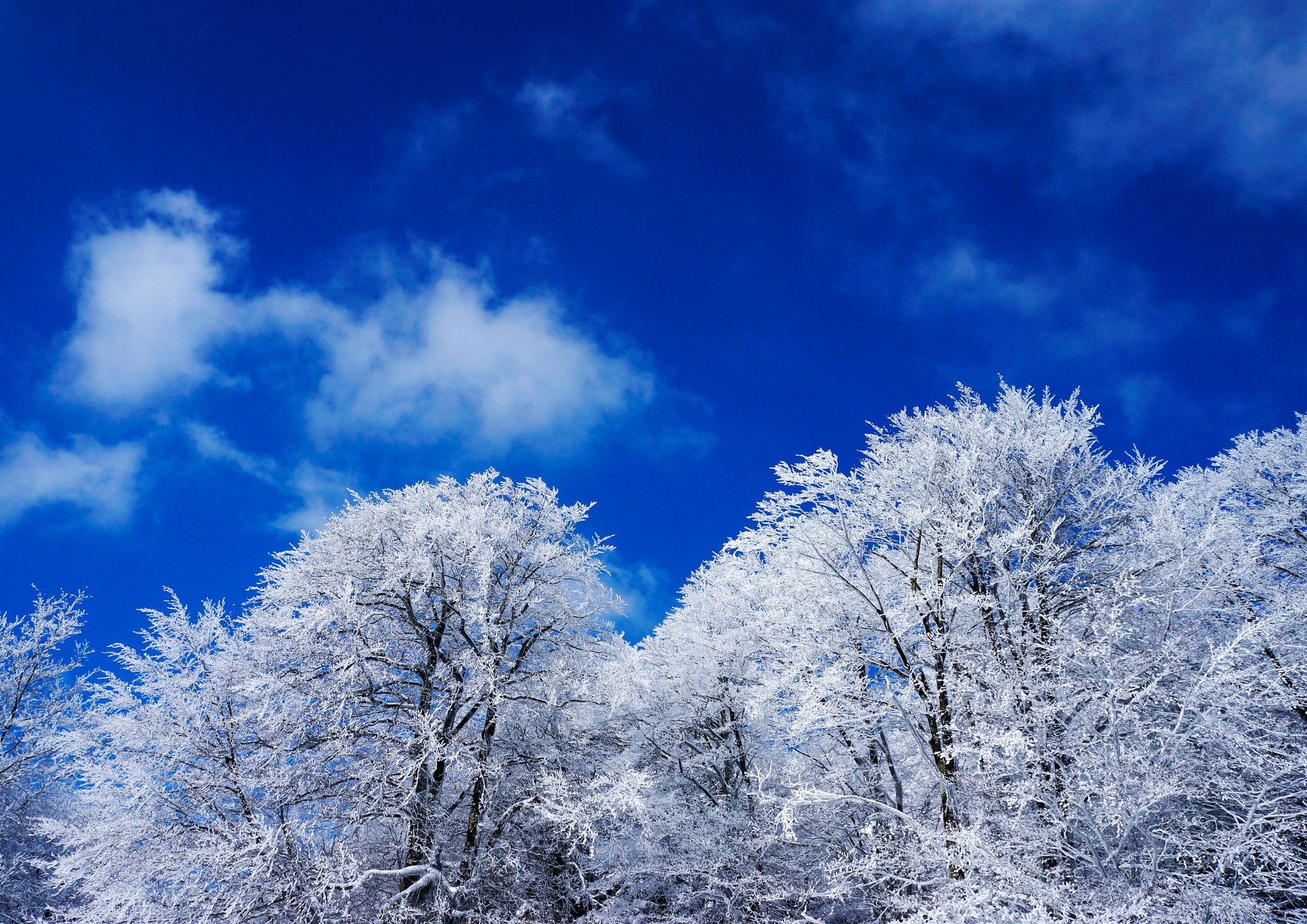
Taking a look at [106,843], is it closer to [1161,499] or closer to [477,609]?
[477,609]

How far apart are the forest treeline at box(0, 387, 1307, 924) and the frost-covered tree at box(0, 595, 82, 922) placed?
141 mm

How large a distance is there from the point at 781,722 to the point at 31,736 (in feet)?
61.4

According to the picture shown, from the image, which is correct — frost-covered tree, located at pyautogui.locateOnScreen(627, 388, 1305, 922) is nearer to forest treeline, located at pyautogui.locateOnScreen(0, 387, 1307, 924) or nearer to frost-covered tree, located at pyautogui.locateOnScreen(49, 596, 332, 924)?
forest treeline, located at pyautogui.locateOnScreen(0, 387, 1307, 924)

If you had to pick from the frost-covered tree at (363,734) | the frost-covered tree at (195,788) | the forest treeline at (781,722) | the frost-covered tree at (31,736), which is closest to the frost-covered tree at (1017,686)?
the forest treeline at (781,722)

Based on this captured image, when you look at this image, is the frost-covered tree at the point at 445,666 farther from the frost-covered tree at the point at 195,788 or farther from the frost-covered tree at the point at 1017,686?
the frost-covered tree at the point at 1017,686

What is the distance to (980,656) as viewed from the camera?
27.8ft

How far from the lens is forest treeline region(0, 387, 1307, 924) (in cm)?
718

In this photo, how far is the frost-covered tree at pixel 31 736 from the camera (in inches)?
546

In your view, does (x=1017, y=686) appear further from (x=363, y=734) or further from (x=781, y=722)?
(x=363, y=734)

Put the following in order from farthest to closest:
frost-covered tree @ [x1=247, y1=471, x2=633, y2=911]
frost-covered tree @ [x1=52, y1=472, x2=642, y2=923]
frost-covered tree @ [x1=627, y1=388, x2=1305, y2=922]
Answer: frost-covered tree @ [x1=247, y1=471, x2=633, y2=911], frost-covered tree @ [x1=52, y1=472, x2=642, y2=923], frost-covered tree @ [x1=627, y1=388, x2=1305, y2=922]

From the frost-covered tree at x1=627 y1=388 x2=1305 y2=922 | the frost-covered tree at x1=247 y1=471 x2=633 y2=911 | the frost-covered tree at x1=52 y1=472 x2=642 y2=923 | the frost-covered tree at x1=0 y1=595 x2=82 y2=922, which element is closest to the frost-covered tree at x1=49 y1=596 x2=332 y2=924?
the frost-covered tree at x1=52 y1=472 x2=642 y2=923

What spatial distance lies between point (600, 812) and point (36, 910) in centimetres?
1460

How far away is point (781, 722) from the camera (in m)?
9.71

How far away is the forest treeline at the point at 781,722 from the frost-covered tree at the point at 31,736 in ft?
0.46
